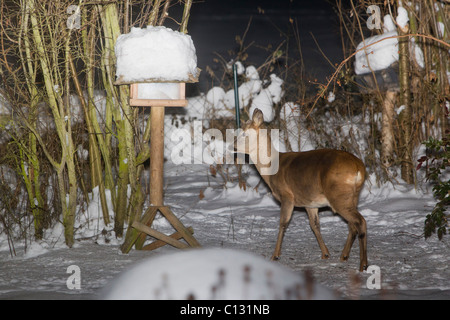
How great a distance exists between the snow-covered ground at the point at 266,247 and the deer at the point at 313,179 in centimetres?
37

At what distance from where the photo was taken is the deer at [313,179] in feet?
17.7

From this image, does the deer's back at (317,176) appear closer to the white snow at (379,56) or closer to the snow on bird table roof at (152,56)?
the snow on bird table roof at (152,56)

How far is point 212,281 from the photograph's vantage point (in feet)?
8.18

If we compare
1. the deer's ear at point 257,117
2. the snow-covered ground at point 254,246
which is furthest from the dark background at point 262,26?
the deer's ear at point 257,117

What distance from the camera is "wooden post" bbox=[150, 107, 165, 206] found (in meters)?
6.00

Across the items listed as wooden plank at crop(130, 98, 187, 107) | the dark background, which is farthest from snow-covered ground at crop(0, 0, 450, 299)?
the dark background

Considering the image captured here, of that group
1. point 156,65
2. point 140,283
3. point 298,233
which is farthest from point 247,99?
point 140,283

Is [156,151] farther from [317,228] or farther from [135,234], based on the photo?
[317,228]

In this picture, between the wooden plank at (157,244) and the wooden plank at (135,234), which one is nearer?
the wooden plank at (135,234)

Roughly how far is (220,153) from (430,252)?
548 centimetres

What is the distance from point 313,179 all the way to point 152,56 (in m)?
2.12

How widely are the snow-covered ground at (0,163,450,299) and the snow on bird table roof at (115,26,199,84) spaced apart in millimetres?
1954

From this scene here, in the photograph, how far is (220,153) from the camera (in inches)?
424

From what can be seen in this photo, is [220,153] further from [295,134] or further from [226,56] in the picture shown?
[226,56]
